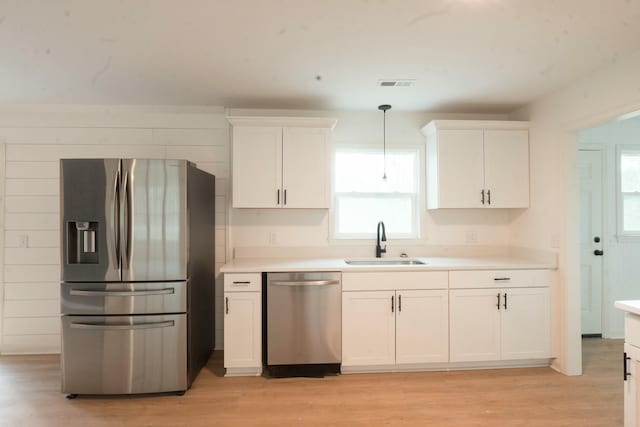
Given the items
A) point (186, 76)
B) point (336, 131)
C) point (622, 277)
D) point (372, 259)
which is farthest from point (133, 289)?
point (622, 277)

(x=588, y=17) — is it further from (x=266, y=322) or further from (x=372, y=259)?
(x=266, y=322)

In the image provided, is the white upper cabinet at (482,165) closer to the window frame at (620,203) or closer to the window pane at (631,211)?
the window frame at (620,203)

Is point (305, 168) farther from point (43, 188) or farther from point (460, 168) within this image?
point (43, 188)

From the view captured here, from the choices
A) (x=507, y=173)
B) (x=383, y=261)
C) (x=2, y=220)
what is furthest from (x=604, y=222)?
(x=2, y=220)

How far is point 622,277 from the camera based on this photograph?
3.75m

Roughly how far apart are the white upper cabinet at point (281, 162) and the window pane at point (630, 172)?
11.0ft

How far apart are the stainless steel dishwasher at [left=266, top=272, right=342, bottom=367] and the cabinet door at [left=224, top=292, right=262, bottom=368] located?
0.10 m

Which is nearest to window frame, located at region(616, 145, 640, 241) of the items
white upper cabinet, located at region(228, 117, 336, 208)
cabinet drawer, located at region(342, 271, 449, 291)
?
cabinet drawer, located at region(342, 271, 449, 291)

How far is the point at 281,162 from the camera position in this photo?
10.4 ft

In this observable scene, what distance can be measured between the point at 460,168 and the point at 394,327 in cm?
164

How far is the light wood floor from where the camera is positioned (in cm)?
227

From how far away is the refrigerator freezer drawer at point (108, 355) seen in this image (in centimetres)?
252

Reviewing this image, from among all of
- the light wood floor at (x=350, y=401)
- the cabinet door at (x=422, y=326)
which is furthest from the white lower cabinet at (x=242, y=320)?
the cabinet door at (x=422, y=326)

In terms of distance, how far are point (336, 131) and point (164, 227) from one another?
76.2 inches
